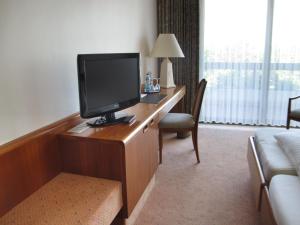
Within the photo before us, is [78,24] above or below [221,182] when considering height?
above

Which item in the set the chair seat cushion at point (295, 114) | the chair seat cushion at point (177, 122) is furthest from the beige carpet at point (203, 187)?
the chair seat cushion at point (295, 114)

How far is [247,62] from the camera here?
4.25m

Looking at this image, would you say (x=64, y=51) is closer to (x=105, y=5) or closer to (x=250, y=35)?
(x=105, y=5)

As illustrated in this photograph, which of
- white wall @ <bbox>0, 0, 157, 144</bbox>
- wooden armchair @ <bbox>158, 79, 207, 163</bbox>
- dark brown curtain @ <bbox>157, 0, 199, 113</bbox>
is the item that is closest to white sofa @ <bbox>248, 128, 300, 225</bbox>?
wooden armchair @ <bbox>158, 79, 207, 163</bbox>

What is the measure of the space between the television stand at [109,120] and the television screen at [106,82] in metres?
0.07

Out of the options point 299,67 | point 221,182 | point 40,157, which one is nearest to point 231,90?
point 299,67

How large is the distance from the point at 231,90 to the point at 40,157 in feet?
10.9

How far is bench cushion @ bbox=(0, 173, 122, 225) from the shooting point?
1.47 meters

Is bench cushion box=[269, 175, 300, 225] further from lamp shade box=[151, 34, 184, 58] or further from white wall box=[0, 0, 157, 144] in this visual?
lamp shade box=[151, 34, 184, 58]

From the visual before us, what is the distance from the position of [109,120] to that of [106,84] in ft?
0.94

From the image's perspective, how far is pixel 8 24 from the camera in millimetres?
1550

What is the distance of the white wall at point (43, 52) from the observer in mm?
1567

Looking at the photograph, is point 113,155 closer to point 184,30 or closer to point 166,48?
point 166,48

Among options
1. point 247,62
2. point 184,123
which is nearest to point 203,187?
point 184,123
